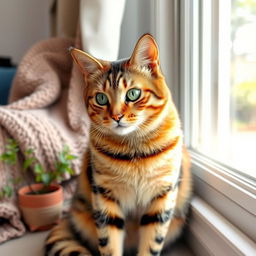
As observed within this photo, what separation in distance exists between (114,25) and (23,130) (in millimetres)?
490

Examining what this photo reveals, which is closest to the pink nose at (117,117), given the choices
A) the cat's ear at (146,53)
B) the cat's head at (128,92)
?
the cat's head at (128,92)

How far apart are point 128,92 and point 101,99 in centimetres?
7

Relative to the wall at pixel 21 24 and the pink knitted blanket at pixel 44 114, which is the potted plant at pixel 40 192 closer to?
the pink knitted blanket at pixel 44 114

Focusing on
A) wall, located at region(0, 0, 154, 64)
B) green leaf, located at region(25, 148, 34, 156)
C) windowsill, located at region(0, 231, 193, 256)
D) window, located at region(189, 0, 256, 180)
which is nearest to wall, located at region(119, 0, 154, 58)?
window, located at region(189, 0, 256, 180)

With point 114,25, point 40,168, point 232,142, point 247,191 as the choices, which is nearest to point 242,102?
point 232,142

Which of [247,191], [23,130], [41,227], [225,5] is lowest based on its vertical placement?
[41,227]

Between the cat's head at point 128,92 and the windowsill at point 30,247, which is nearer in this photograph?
the cat's head at point 128,92

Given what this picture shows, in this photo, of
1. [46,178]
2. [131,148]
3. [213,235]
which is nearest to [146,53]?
[131,148]

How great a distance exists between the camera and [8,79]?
1.95 metres

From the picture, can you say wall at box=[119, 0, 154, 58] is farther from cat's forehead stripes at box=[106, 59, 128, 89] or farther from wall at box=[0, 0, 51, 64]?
wall at box=[0, 0, 51, 64]

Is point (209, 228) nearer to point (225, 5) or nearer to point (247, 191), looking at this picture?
point (247, 191)

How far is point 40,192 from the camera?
1083mm

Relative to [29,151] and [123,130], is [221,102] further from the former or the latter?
[29,151]

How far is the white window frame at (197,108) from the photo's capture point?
2.40 feet
